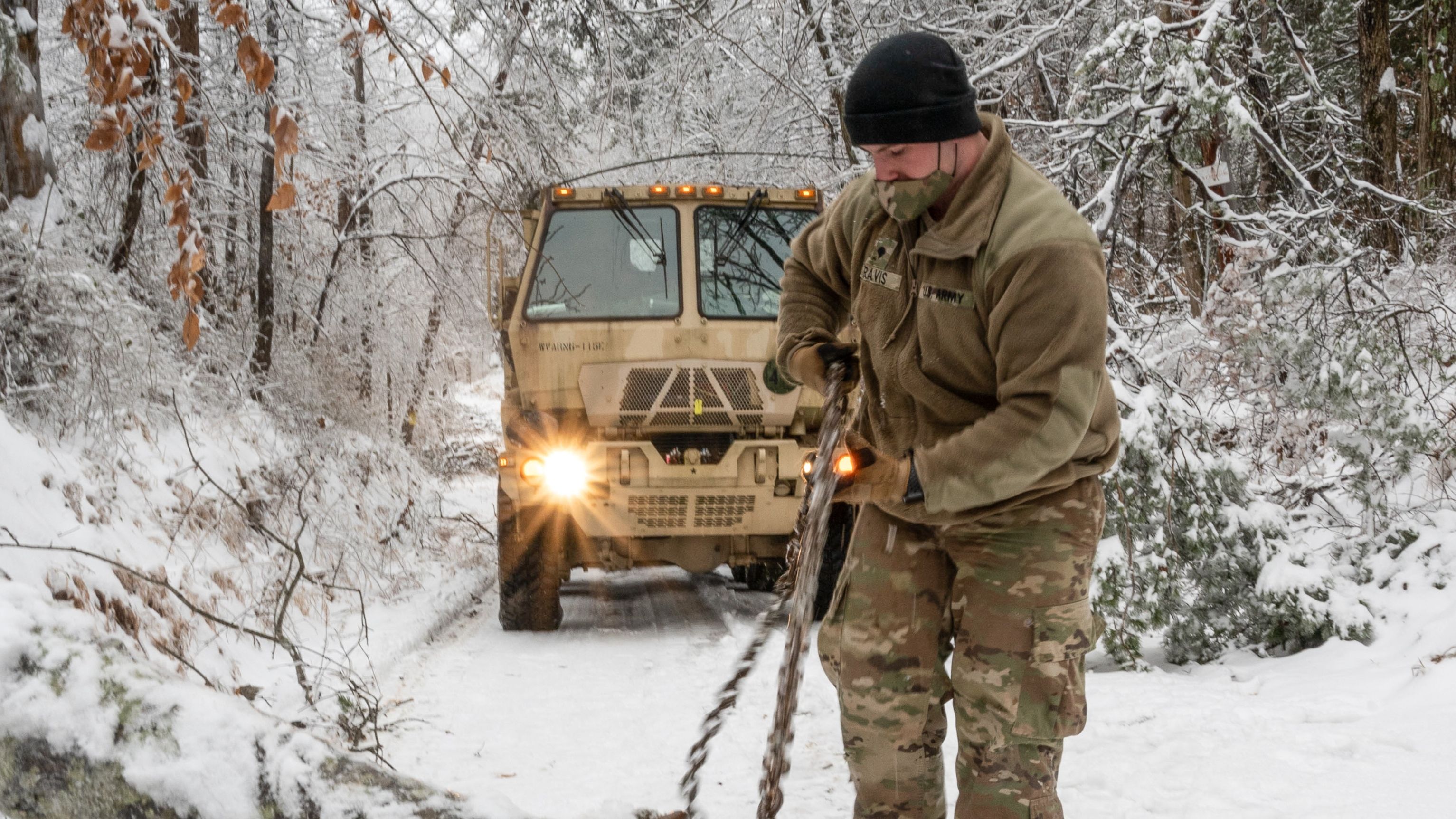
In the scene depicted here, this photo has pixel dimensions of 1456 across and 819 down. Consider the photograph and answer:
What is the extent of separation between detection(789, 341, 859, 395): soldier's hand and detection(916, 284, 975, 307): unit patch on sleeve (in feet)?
1.06

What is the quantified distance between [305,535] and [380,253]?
5.38 m

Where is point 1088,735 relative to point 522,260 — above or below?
below

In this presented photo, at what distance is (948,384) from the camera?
8.21ft

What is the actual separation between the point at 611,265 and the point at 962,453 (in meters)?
4.65

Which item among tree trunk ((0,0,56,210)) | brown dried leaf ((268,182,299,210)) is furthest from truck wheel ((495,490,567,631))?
brown dried leaf ((268,182,299,210))

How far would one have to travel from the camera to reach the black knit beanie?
7.55ft

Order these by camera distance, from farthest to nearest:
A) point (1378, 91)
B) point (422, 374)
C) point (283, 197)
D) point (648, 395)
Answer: point (422, 374), point (1378, 91), point (648, 395), point (283, 197)

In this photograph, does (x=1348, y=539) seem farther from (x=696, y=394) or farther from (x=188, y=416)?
(x=188, y=416)

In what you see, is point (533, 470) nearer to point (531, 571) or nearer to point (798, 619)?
point (531, 571)

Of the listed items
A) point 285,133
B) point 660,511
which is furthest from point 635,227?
point 285,133

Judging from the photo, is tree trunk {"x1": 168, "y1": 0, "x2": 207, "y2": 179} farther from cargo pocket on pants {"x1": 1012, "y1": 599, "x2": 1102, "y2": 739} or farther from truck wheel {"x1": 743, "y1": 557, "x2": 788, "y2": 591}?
cargo pocket on pants {"x1": 1012, "y1": 599, "x2": 1102, "y2": 739}

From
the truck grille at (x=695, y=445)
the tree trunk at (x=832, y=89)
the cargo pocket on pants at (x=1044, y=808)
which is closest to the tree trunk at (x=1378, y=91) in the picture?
the tree trunk at (x=832, y=89)

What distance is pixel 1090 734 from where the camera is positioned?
4152mm

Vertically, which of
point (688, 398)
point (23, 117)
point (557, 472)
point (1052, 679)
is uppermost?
point (23, 117)
